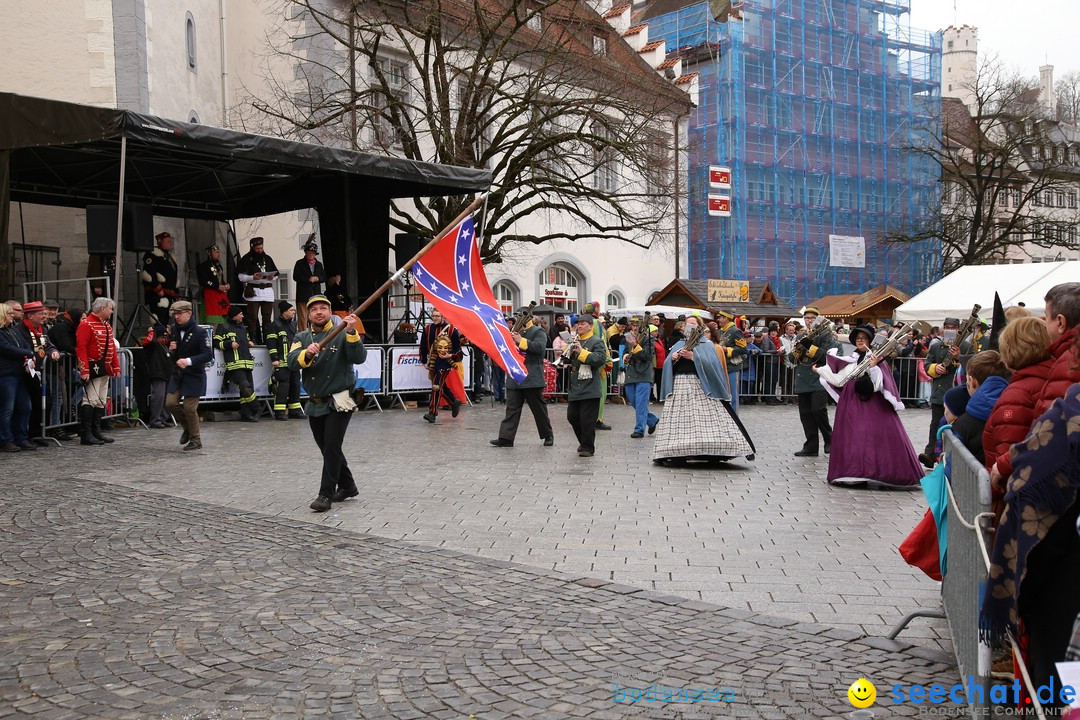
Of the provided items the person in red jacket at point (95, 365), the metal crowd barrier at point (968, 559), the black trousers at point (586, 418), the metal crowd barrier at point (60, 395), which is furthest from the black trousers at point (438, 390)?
the metal crowd barrier at point (968, 559)

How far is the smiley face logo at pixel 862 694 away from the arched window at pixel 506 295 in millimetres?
28130

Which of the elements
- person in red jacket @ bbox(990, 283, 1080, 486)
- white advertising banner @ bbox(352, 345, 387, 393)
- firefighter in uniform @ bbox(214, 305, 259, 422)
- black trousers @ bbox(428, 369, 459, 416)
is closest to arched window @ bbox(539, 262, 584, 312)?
white advertising banner @ bbox(352, 345, 387, 393)

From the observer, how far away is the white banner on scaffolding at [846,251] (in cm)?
4662

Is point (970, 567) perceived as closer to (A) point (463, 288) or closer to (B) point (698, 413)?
(A) point (463, 288)

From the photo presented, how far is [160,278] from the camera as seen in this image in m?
18.4

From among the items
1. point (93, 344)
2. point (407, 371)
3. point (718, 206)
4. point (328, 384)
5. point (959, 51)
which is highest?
point (959, 51)

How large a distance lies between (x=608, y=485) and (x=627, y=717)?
244 inches

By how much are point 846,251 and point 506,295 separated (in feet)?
67.3

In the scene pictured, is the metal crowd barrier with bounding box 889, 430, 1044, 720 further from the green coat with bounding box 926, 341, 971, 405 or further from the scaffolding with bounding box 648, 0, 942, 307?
the scaffolding with bounding box 648, 0, 942, 307

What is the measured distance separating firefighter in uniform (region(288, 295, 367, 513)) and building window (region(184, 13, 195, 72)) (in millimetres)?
17555

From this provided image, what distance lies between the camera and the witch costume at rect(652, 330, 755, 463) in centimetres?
1186

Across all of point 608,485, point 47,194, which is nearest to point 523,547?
point 608,485

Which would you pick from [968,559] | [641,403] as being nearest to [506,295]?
[641,403]

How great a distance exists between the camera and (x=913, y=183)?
1954 inches
